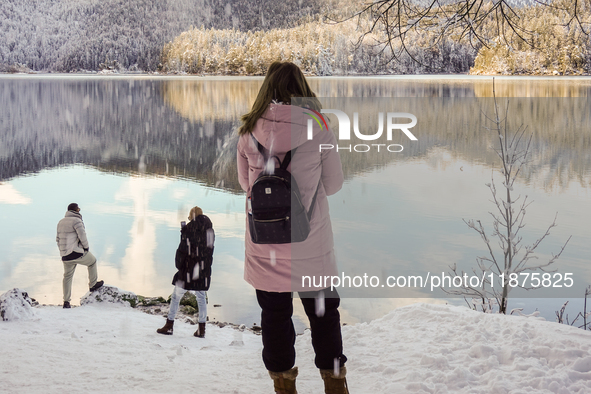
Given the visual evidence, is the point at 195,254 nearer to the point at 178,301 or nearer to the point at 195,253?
the point at 195,253

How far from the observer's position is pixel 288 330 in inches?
108

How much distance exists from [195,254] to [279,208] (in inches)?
124

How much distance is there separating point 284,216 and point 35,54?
190 metres

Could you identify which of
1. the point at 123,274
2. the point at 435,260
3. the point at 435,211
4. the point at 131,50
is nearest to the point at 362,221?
the point at 435,211

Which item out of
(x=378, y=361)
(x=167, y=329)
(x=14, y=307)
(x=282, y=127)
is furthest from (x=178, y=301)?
(x=282, y=127)

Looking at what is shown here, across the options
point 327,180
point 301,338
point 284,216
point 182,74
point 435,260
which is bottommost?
point 435,260

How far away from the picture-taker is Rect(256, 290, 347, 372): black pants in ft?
8.81

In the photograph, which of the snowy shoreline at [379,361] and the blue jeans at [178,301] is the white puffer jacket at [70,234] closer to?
the snowy shoreline at [379,361]

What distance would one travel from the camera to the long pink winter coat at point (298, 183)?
8.45 feet

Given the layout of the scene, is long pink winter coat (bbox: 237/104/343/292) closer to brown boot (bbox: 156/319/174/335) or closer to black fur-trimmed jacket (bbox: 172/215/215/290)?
black fur-trimmed jacket (bbox: 172/215/215/290)

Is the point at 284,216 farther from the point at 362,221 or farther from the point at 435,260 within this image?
the point at 362,221

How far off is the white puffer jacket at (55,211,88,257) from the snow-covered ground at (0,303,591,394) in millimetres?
1928

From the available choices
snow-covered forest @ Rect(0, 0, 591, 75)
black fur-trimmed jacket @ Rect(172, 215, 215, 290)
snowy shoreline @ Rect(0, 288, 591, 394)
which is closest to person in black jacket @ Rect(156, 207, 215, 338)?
black fur-trimmed jacket @ Rect(172, 215, 215, 290)

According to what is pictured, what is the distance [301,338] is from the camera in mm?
5035
